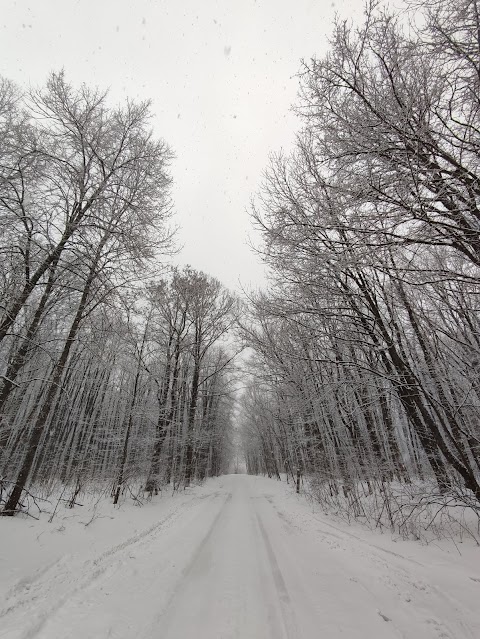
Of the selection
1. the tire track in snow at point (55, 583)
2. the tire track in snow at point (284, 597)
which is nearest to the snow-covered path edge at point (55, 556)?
the tire track in snow at point (55, 583)

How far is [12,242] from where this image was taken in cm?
534

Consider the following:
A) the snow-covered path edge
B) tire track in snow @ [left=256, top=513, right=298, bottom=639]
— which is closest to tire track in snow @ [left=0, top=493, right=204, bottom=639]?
the snow-covered path edge

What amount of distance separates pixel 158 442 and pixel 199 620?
1123 centimetres

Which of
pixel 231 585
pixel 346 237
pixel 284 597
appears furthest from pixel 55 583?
pixel 346 237

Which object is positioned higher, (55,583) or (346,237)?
(346,237)

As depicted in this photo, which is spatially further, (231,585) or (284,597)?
(231,585)

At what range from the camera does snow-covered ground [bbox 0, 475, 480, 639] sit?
8.13 feet

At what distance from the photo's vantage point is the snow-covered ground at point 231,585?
8.13 feet

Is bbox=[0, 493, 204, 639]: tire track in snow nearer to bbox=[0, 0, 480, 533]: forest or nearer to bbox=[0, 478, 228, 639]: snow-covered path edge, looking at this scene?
bbox=[0, 478, 228, 639]: snow-covered path edge

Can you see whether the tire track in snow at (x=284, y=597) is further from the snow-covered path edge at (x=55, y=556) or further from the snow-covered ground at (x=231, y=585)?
the snow-covered path edge at (x=55, y=556)

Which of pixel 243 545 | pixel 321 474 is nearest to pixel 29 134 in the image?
pixel 243 545

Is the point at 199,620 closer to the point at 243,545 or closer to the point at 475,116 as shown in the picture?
the point at 243,545

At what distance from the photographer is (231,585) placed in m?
3.39

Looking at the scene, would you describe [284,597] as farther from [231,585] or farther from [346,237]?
[346,237]
